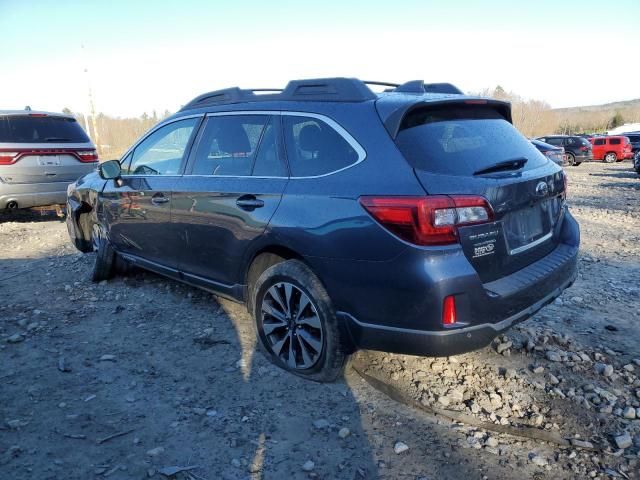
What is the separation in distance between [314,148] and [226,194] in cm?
81

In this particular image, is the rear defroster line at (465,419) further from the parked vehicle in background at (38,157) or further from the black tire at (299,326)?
the parked vehicle in background at (38,157)

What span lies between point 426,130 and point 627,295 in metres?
3.14

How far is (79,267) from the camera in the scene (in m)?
5.83

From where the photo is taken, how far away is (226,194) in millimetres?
3455

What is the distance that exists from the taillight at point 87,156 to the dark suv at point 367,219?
18.1 ft

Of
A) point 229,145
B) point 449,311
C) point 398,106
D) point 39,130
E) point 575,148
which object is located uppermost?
point 39,130

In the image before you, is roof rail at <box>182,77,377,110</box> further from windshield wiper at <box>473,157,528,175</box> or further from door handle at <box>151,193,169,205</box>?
door handle at <box>151,193,169,205</box>

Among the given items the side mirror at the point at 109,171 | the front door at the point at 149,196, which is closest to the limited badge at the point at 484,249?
Result: the front door at the point at 149,196

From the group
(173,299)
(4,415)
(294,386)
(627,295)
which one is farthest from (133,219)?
(627,295)

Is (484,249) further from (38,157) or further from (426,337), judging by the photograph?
(38,157)

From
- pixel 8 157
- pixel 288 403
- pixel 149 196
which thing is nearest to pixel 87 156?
pixel 8 157

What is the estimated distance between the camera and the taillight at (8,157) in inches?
299

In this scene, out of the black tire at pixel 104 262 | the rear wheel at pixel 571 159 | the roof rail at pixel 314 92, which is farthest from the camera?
the rear wheel at pixel 571 159

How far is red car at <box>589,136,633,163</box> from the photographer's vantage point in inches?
1057
